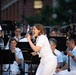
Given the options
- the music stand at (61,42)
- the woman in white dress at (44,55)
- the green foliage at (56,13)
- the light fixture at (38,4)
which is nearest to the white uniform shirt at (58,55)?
the music stand at (61,42)

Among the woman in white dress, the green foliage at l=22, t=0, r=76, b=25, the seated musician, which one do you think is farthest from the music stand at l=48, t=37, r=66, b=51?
the green foliage at l=22, t=0, r=76, b=25

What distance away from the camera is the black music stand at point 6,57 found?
485 inches

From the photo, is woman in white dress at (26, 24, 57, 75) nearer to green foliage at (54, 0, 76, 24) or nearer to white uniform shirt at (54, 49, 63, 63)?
white uniform shirt at (54, 49, 63, 63)

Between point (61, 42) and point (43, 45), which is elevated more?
point (43, 45)

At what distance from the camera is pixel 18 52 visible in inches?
534

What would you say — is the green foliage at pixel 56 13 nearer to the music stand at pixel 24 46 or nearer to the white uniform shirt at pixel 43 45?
the music stand at pixel 24 46

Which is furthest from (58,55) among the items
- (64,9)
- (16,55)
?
(64,9)

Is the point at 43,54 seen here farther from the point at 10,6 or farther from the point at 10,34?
the point at 10,6

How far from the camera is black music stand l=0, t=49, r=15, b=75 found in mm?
12320

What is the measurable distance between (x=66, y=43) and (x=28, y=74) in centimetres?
138

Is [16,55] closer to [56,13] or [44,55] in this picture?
[44,55]

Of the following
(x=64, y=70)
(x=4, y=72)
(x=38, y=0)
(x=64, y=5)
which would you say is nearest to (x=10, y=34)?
(x=4, y=72)

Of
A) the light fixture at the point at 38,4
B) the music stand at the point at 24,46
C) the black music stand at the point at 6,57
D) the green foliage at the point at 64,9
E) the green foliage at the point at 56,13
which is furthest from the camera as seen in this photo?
the light fixture at the point at 38,4

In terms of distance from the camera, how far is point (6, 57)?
12.5 metres
